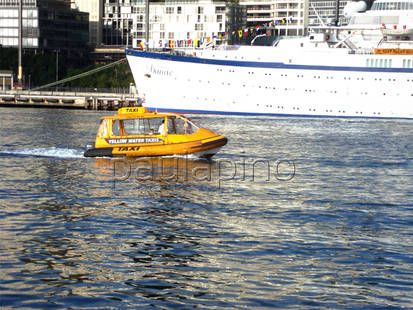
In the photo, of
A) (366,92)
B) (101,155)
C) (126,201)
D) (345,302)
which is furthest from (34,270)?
(366,92)

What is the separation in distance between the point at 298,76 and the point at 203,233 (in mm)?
69182

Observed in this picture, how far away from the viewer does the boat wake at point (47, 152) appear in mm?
38531

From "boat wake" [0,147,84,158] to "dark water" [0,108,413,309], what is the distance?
63 cm

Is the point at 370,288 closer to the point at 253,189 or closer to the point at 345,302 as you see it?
the point at 345,302

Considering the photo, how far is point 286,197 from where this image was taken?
87.0ft

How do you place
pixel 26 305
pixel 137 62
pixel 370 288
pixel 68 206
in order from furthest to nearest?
pixel 137 62
pixel 68 206
pixel 370 288
pixel 26 305

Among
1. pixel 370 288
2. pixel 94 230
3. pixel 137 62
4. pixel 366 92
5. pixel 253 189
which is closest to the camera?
pixel 370 288

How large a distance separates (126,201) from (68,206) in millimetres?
2054

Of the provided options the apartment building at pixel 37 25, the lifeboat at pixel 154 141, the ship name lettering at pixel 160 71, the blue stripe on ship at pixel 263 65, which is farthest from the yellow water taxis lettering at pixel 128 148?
the apartment building at pixel 37 25

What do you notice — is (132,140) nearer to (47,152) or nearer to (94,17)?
(47,152)

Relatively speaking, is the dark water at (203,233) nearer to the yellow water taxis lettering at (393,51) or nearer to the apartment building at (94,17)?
the yellow water taxis lettering at (393,51)

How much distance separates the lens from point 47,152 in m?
39.3

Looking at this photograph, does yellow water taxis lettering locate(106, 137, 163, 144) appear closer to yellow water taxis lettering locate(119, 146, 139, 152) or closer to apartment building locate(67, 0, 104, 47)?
yellow water taxis lettering locate(119, 146, 139, 152)

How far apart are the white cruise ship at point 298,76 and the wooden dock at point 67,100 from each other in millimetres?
12654
